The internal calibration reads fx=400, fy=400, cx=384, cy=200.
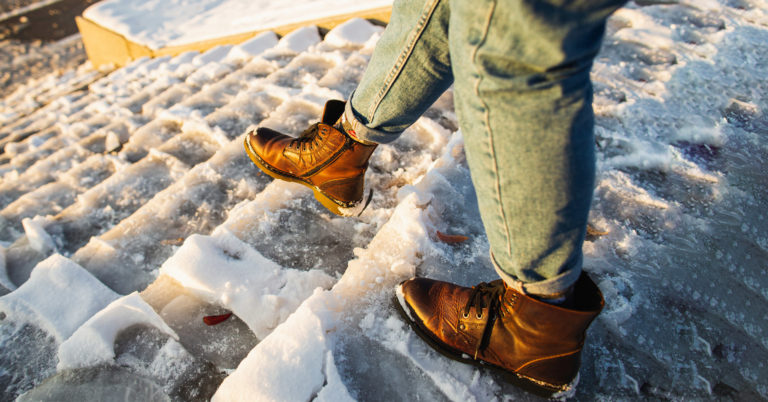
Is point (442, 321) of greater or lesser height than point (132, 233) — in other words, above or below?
above

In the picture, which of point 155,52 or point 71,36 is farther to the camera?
point 71,36

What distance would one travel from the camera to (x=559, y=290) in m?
0.75

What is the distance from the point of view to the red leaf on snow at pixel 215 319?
1.02 meters

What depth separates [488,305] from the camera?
0.91m

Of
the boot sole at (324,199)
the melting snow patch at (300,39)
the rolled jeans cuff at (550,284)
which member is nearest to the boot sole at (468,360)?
the rolled jeans cuff at (550,284)

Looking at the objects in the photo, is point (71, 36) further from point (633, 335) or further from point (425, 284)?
point (633, 335)

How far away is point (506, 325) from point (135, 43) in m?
4.80

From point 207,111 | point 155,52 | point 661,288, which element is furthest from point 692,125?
point 155,52

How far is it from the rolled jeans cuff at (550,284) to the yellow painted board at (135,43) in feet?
8.01

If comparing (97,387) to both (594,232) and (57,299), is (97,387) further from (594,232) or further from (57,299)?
(594,232)

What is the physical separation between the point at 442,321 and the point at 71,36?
7.48m

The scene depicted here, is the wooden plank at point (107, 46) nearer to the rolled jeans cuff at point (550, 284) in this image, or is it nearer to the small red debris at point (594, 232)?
the small red debris at point (594, 232)

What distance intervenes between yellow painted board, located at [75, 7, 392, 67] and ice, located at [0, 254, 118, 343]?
2360mm

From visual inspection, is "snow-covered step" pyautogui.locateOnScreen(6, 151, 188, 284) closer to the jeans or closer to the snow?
the jeans
